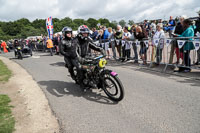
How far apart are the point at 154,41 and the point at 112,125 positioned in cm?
522

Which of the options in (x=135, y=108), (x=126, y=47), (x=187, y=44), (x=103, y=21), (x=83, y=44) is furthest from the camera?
(x=103, y=21)

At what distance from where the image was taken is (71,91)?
5074 mm

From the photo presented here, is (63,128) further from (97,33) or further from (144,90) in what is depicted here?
(97,33)

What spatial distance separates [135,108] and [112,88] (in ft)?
2.55

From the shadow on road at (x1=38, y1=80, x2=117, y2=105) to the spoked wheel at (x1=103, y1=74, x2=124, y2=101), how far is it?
16cm

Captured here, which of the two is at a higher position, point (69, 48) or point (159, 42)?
point (159, 42)

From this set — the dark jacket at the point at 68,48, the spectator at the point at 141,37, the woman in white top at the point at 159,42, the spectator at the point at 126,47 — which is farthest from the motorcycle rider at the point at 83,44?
the spectator at the point at 126,47

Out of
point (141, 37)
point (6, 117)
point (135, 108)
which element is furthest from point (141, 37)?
point (6, 117)

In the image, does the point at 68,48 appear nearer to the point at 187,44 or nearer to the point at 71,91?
the point at 71,91

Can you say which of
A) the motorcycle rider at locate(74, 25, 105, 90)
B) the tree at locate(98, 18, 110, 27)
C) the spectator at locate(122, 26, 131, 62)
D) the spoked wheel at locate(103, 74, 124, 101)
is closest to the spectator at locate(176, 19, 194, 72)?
the spectator at locate(122, 26, 131, 62)

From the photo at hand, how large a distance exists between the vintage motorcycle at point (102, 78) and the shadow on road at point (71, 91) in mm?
249

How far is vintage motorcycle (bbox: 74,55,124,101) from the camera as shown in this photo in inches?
153

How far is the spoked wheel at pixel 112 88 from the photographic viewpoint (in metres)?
3.87

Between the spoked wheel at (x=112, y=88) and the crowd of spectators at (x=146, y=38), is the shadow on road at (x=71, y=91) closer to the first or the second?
the spoked wheel at (x=112, y=88)
